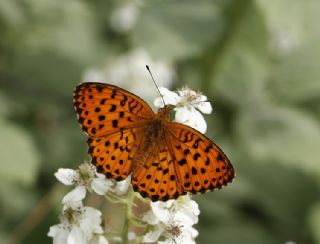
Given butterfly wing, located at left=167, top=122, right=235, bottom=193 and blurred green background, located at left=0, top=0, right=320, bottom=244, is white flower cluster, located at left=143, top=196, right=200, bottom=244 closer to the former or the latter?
butterfly wing, located at left=167, top=122, right=235, bottom=193

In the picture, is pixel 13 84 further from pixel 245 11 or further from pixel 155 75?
pixel 245 11

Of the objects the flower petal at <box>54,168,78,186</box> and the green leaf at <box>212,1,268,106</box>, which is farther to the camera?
the green leaf at <box>212,1,268,106</box>

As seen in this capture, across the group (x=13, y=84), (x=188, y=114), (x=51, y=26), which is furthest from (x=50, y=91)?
(x=188, y=114)

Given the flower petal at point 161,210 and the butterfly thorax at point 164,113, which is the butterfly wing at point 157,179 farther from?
the butterfly thorax at point 164,113

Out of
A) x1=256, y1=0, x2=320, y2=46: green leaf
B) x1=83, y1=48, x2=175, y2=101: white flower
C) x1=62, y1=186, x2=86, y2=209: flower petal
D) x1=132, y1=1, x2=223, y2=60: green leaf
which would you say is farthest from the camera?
x1=83, y1=48, x2=175, y2=101: white flower

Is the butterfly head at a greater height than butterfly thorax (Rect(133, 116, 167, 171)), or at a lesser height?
greater

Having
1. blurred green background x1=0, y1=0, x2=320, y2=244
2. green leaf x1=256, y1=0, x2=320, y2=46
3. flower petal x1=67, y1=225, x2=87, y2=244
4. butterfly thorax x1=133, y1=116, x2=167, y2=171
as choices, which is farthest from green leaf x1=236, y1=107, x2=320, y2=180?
flower petal x1=67, y1=225, x2=87, y2=244
